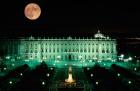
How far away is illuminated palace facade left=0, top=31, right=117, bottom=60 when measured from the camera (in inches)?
Answer: 3679

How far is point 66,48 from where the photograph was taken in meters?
95.4

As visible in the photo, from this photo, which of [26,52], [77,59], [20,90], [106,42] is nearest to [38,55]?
[26,52]

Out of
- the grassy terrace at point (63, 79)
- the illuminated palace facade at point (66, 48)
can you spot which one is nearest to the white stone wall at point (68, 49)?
the illuminated palace facade at point (66, 48)

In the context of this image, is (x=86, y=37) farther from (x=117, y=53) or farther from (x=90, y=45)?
(x=117, y=53)

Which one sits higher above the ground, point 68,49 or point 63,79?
point 68,49

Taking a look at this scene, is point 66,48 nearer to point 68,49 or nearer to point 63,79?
point 68,49

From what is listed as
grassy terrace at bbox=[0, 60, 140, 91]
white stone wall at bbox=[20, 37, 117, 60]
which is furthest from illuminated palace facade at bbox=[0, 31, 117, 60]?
grassy terrace at bbox=[0, 60, 140, 91]

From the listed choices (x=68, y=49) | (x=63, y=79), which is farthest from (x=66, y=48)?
(x=63, y=79)

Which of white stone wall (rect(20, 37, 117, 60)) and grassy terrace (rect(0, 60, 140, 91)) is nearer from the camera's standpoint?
grassy terrace (rect(0, 60, 140, 91))

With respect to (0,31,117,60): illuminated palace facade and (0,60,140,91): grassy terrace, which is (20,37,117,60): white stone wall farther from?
(0,60,140,91): grassy terrace

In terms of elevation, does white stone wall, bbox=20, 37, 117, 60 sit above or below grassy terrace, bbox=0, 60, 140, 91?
above

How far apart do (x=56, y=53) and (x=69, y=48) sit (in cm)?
371

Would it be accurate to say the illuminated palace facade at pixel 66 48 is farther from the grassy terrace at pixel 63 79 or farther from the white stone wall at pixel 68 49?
the grassy terrace at pixel 63 79

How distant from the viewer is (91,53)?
310 feet
